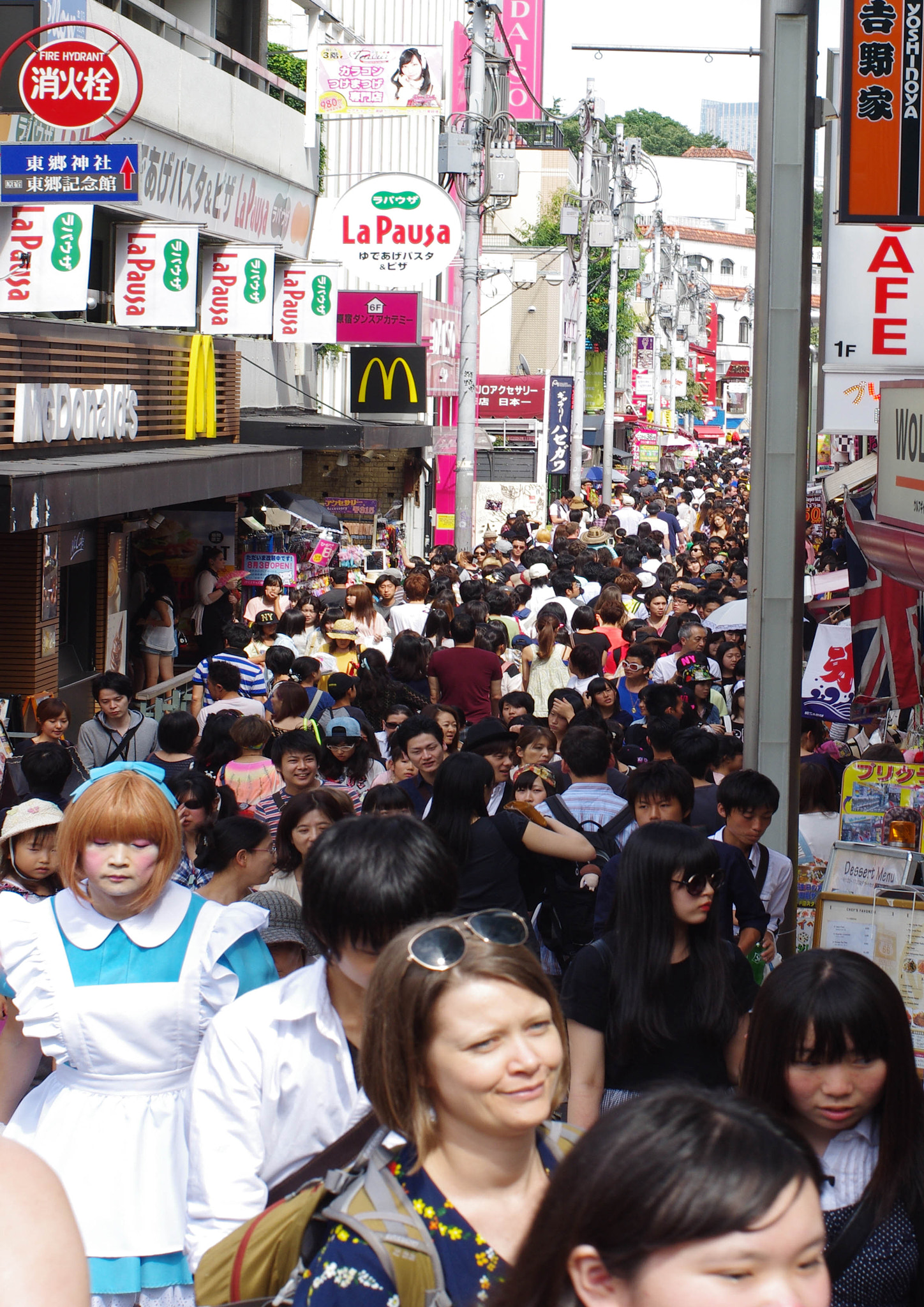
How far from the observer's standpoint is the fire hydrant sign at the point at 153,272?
15508 mm

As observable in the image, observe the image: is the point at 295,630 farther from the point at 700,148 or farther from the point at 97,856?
the point at 700,148

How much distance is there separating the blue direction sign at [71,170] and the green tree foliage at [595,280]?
40.8 meters

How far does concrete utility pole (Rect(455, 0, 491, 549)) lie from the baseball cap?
13.0m

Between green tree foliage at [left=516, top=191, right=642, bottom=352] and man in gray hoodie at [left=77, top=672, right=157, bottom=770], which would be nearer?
man in gray hoodie at [left=77, top=672, right=157, bottom=770]

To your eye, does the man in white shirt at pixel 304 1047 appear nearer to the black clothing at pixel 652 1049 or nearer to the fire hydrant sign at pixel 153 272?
the black clothing at pixel 652 1049

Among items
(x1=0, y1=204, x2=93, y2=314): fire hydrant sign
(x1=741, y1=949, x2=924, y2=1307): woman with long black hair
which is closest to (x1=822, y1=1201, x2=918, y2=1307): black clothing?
(x1=741, y1=949, x2=924, y2=1307): woman with long black hair

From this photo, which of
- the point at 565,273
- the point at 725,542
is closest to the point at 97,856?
the point at 725,542

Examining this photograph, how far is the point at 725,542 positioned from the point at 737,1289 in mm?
23585

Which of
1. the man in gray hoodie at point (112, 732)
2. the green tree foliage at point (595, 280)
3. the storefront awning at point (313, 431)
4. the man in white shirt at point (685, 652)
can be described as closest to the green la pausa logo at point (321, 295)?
the storefront awning at point (313, 431)

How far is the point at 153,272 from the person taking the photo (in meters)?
15.6

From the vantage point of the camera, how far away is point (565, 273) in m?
47.2

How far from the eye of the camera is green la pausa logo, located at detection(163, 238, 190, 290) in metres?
15.6

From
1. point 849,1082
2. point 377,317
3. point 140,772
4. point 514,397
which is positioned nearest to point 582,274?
point 514,397

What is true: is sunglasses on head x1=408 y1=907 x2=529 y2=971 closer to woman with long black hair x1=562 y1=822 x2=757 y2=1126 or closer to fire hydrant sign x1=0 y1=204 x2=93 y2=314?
A: woman with long black hair x1=562 y1=822 x2=757 y2=1126
